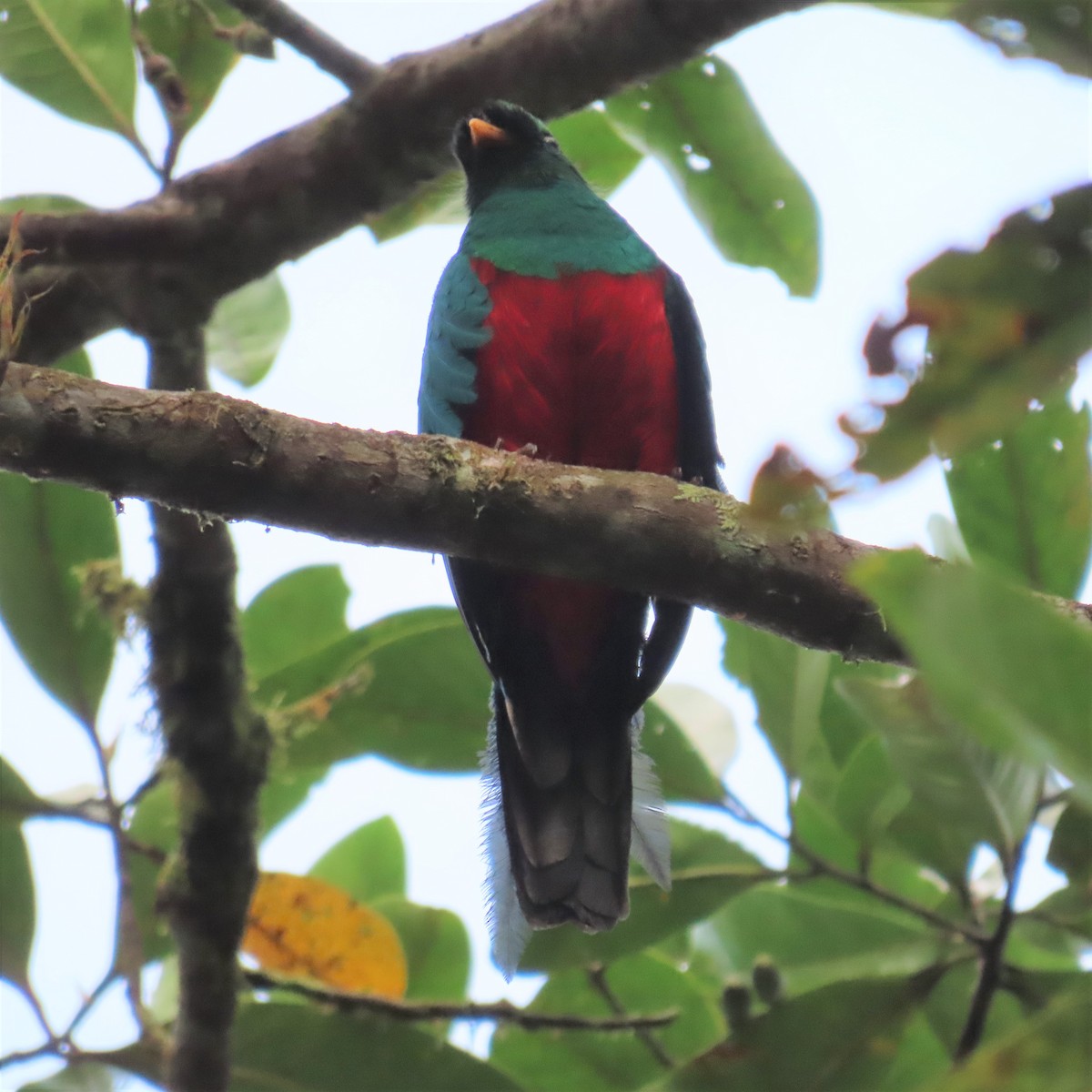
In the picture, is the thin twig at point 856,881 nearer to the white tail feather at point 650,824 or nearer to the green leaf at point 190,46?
the white tail feather at point 650,824

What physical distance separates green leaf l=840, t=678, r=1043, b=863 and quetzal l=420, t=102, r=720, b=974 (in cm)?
75

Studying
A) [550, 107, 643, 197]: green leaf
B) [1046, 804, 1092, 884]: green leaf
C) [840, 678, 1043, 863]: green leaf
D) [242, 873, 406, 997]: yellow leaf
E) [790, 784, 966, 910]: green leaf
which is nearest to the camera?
[840, 678, 1043, 863]: green leaf

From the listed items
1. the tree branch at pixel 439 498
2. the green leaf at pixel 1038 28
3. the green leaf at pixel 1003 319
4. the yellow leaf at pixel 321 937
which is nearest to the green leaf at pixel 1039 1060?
the green leaf at pixel 1003 319

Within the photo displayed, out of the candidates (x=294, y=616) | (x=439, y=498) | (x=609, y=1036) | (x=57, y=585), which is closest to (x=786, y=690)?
(x=609, y=1036)

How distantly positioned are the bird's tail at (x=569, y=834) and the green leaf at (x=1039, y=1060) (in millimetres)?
2250

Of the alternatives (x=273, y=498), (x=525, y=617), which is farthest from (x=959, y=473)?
(x=273, y=498)

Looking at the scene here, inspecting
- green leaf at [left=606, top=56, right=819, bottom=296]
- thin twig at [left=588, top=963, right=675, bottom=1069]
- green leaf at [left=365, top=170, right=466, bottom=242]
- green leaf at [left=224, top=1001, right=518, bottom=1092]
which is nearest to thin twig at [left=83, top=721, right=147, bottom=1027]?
green leaf at [left=224, top=1001, right=518, bottom=1092]

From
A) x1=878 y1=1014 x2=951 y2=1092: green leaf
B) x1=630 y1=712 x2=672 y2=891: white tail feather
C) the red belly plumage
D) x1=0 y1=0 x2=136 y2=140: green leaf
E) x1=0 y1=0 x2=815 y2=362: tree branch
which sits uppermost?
x1=0 y1=0 x2=136 y2=140: green leaf

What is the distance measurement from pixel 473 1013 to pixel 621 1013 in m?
0.40

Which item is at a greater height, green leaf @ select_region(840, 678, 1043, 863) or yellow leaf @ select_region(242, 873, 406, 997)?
green leaf @ select_region(840, 678, 1043, 863)

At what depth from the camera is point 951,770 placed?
245cm

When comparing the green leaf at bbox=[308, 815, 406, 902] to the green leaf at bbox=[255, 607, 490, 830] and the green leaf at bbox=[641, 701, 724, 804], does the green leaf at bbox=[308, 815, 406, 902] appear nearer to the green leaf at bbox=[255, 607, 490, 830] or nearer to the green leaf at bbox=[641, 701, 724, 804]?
the green leaf at bbox=[255, 607, 490, 830]

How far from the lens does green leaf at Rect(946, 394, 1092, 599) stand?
2.76 m

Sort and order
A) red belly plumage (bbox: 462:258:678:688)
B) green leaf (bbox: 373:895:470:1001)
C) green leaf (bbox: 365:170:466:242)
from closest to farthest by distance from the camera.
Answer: red belly plumage (bbox: 462:258:678:688) → green leaf (bbox: 373:895:470:1001) → green leaf (bbox: 365:170:466:242)
